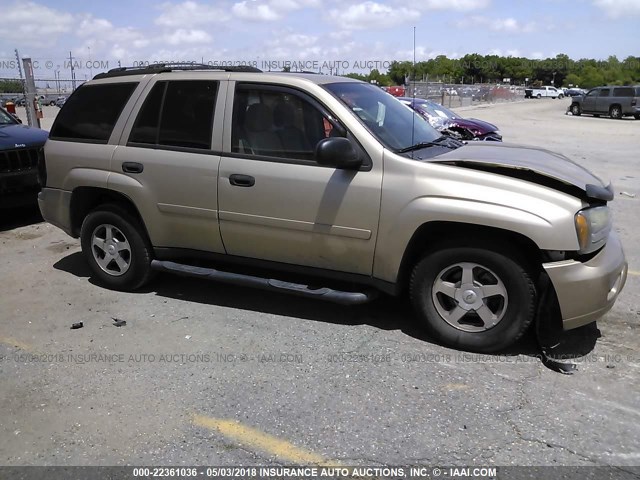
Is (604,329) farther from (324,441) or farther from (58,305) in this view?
(58,305)

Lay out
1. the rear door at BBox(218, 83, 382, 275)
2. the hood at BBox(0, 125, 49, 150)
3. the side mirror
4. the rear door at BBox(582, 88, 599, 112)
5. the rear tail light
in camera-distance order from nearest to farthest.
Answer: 1. the side mirror
2. the rear door at BBox(218, 83, 382, 275)
3. the rear tail light
4. the hood at BBox(0, 125, 49, 150)
5. the rear door at BBox(582, 88, 599, 112)

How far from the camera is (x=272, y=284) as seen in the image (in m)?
4.32

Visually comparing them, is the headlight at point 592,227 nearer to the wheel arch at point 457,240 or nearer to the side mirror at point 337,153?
the wheel arch at point 457,240

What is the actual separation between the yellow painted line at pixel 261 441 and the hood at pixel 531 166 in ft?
6.94

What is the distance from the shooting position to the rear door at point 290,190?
399 cm

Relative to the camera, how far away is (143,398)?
3443 mm

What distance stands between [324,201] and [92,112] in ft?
8.15

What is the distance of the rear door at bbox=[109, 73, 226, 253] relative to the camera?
4.47 meters

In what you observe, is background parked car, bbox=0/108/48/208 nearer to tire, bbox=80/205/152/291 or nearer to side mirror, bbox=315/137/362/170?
tire, bbox=80/205/152/291

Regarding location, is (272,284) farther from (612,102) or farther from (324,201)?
(612,102)

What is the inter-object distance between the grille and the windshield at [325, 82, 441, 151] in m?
4.92

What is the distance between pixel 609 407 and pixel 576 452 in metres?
0.54

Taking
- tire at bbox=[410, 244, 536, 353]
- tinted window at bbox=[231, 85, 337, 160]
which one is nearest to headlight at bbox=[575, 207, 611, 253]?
tire at bbox=[410, 244, 536, 353]

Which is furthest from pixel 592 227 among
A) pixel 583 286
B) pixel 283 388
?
pixel 283 388
